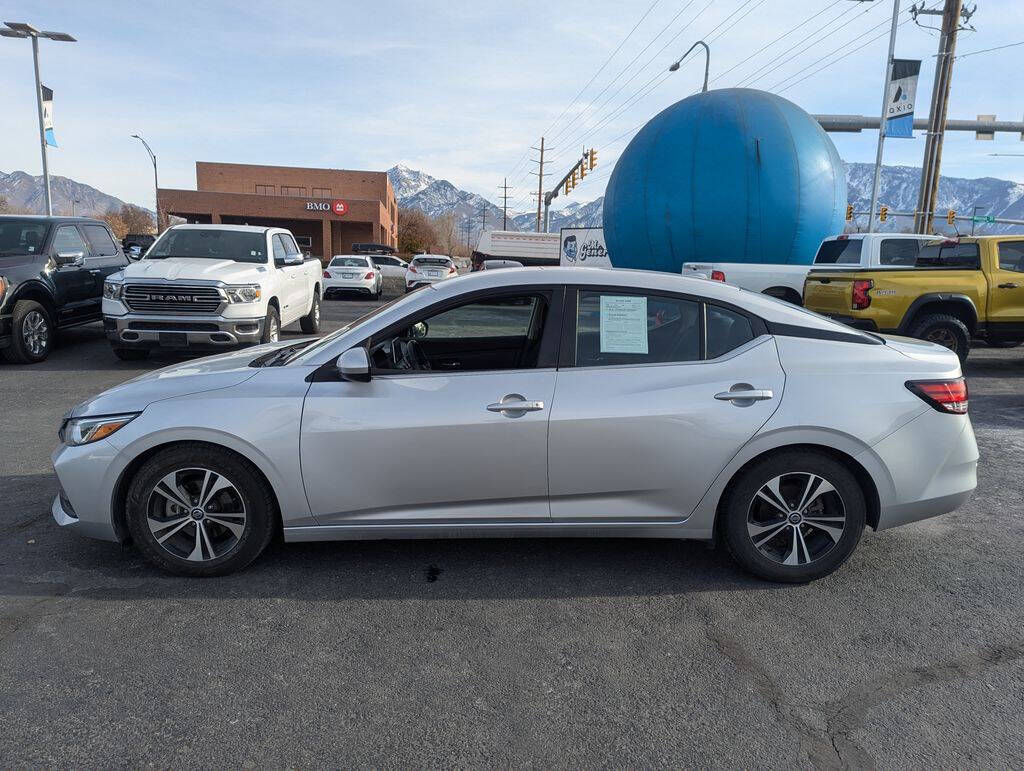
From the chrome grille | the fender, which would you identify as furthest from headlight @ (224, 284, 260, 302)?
the fender

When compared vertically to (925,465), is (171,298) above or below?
above

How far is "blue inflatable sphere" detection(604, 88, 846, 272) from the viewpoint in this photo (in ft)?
49.6

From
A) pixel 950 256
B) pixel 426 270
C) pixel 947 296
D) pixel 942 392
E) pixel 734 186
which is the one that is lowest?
pixel 942 392

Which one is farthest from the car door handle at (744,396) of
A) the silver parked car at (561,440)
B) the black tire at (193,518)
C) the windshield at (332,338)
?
the black tire at (193,518)

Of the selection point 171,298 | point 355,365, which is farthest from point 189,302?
point 355,365

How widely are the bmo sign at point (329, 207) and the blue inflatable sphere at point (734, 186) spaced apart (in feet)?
146

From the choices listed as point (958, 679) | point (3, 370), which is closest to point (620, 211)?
point (3, 370)

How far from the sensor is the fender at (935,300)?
1012cm

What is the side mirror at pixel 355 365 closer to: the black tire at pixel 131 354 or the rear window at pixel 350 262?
the black tire at pixel 131 354

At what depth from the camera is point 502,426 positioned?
11.5 feet

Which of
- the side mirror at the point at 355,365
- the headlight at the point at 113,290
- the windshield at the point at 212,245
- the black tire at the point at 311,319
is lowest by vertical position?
the black tire at the point at 311,319

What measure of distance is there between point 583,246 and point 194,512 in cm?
2615

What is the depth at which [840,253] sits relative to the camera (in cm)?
1266

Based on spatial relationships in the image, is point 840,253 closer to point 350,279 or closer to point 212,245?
Answer: point 212,245
